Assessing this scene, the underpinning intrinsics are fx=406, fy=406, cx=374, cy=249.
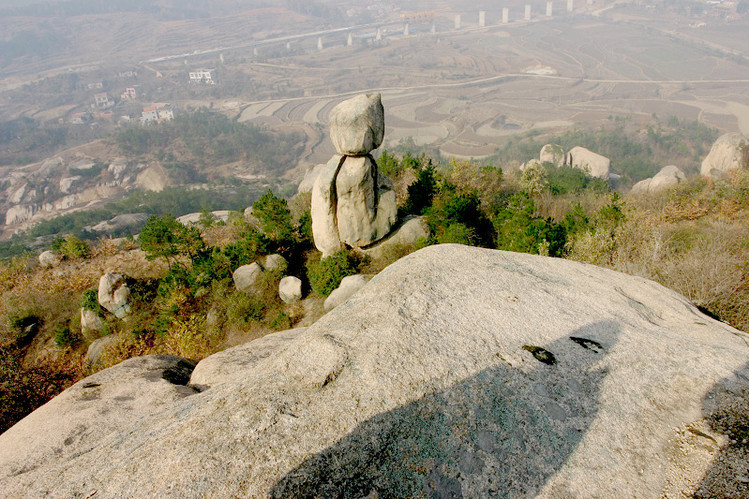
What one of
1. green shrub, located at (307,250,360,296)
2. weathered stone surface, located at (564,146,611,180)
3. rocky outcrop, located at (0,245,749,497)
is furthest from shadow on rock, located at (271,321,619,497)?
weathered stone surface, located at (564,146,611,180)

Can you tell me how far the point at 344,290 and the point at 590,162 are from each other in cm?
4311

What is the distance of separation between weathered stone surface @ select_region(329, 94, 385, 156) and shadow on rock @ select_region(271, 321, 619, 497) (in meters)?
9.93

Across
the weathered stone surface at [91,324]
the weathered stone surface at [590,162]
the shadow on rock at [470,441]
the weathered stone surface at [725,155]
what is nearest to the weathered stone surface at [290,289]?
the weathered stone surface at [91,324]

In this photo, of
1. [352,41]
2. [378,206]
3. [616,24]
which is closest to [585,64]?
[616,24]

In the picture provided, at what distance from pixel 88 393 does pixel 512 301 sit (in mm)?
8657

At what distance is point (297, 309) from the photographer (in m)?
14.5

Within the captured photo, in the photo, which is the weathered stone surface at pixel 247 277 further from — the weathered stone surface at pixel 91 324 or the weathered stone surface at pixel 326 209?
the weathered stone surface at pixel 91 324

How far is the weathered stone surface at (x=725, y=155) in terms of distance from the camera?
34.5 m

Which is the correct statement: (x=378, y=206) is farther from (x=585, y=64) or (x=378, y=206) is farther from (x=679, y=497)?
(x=585, y=64)

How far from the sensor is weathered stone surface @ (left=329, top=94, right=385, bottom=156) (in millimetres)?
13570

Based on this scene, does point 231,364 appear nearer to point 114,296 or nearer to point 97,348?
point 97,348

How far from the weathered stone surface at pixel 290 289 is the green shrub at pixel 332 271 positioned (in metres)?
0.52

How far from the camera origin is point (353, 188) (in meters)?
14.5

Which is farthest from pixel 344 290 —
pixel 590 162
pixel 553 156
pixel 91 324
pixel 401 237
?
pixel 590 162
